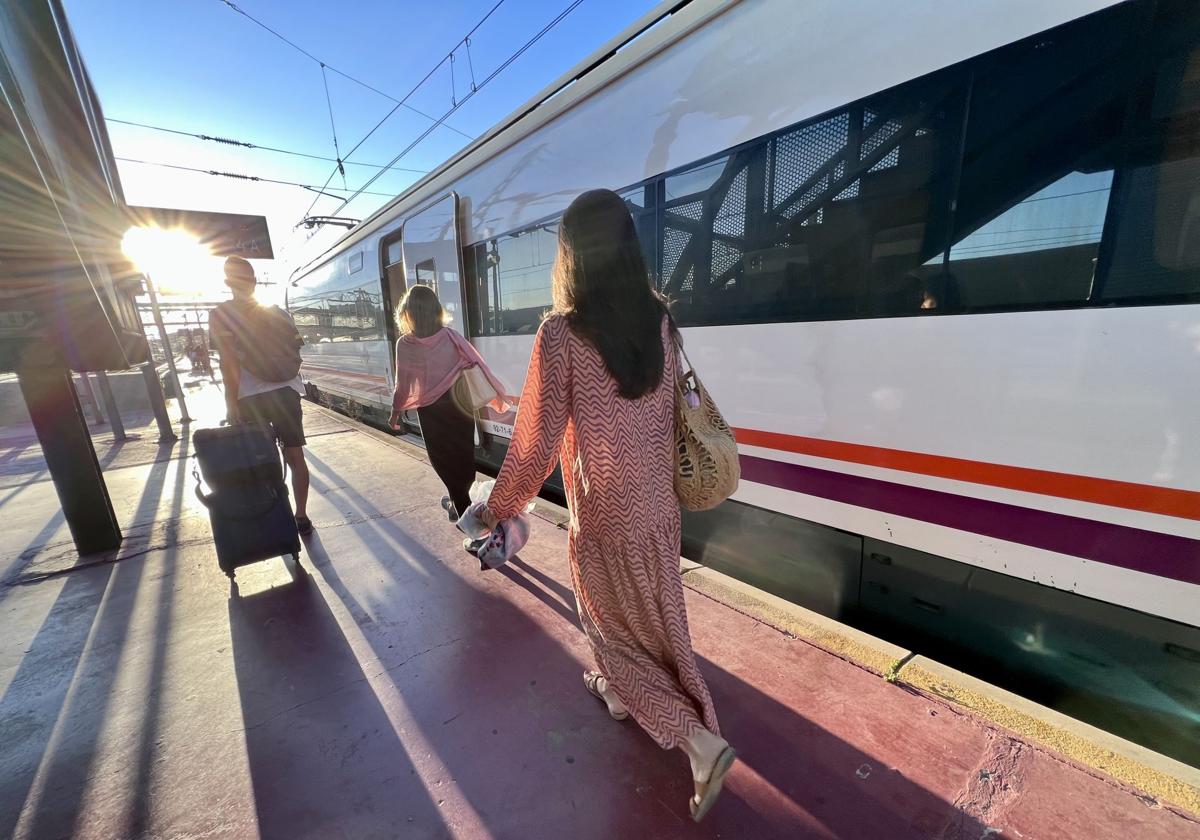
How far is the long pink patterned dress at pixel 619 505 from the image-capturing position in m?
1.37

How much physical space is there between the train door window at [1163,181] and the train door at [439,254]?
4.38m

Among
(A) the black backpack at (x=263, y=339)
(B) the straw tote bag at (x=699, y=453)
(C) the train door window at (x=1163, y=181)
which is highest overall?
(C) the train door window at (x=1163, y=181)

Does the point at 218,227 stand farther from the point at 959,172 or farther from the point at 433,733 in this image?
the point at 959,172

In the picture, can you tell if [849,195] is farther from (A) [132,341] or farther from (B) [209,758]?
(A) [132,341]

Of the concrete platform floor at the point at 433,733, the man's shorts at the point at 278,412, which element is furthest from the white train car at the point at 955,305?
the man's shorts at the point at 278,412

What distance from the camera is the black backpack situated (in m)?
2.92

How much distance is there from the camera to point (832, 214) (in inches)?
84.5

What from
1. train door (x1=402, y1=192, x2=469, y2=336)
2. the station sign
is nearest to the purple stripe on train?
train door (x1=402, y1=192, x2=469, y2=336)

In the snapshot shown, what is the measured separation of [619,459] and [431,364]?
6.57 ft

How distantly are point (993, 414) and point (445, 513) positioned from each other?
11.6 ft

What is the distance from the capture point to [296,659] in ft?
7.17

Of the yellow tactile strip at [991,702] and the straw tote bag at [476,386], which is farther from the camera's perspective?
the straw tote bag at [476,386]

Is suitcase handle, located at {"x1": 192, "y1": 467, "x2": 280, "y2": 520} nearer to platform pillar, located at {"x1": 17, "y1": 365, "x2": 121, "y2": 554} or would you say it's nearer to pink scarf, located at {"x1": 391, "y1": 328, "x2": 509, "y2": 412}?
pink scarf, located at {"x1": 391, "y1": 328, "x2": 509, "y2": 412}

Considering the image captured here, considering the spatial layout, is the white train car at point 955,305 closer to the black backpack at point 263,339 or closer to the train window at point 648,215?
the train window at point 648,215
